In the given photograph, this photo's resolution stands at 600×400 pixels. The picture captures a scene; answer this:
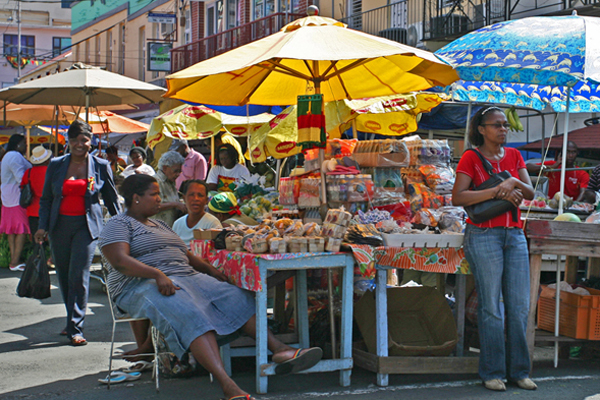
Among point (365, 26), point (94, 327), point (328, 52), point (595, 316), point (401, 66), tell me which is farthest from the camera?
point (365, 26)

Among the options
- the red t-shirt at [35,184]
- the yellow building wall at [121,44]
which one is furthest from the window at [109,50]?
the red t-shirt at [35,184]

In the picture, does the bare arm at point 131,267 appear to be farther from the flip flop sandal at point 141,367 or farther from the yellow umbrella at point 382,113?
the yellow umbrella at point 382,113

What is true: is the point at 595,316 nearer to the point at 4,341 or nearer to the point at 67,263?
the point at 67,263

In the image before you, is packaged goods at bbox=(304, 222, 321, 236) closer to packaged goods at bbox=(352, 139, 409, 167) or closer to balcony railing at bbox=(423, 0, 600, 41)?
packaged goods at bbox=(352, 139, 409, 167)

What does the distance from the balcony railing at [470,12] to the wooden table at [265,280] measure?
10222mm

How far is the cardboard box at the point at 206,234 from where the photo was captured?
5316 millimetres

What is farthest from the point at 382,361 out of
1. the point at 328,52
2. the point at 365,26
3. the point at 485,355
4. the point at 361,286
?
the point at 365,26

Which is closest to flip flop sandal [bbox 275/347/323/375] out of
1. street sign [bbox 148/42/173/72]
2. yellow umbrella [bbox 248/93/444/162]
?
yellow umbrella [bbox 248/93/444/162]

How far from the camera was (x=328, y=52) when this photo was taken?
16.4 feet

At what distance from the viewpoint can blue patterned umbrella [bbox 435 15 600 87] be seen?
500 cm

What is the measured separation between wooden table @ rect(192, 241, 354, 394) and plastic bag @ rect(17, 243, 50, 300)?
7.44 feet

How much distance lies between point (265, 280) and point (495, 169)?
1.75 meters

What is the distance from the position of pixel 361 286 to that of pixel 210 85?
7.41ft

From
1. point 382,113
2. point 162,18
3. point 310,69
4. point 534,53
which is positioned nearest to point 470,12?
point 382,113
